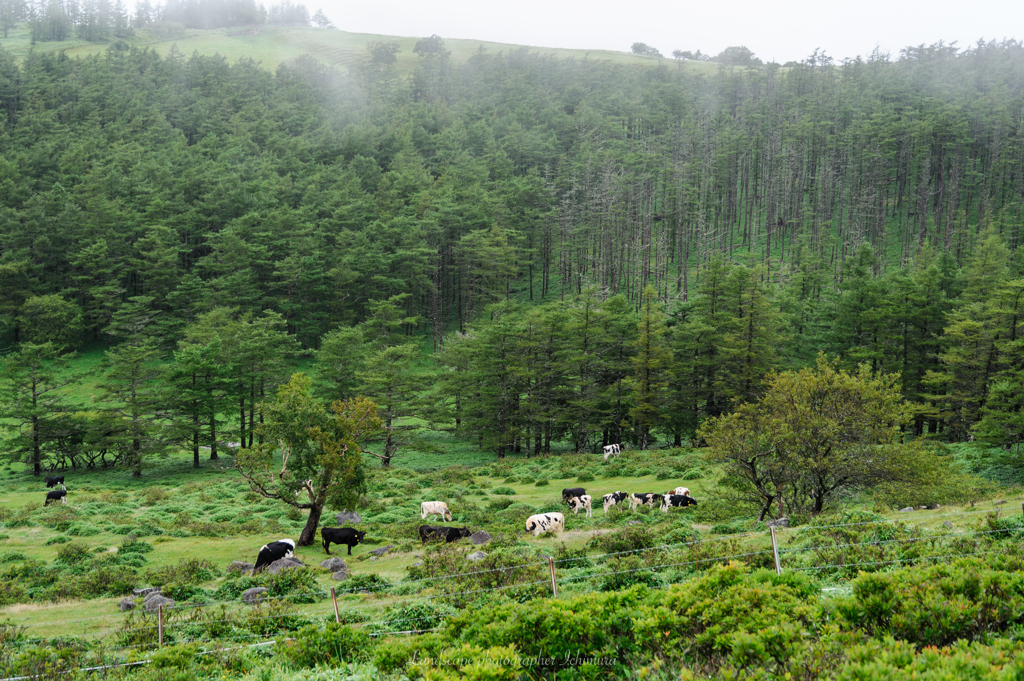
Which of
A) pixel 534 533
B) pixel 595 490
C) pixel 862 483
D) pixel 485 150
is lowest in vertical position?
pixel 595 490

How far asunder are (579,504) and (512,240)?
63765mm

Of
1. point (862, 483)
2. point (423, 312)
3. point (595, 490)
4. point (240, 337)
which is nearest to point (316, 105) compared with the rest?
point (423, 312)

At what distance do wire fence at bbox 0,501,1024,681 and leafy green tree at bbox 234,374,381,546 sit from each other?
625cm

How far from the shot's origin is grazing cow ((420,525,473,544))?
827 inches

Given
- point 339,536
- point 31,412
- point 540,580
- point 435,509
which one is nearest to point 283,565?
point 339,536

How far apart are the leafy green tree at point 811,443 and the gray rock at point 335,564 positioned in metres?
13.1

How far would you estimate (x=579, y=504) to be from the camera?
84.2 ft

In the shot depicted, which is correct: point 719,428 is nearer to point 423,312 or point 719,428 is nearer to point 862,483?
point 862,483

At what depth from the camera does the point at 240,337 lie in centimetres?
4959

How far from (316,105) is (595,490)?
435 feet

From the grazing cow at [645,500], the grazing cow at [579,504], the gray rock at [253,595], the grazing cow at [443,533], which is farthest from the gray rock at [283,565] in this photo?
the grazing cow at [645,500]

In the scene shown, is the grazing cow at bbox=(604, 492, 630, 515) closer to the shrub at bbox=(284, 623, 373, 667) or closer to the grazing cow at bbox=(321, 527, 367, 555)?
the grazing cow at bbox=(321, 527, 367, 555)

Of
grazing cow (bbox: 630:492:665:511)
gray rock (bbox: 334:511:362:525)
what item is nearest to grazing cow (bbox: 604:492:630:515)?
grazing cow (bbox: 630:492:665:511)

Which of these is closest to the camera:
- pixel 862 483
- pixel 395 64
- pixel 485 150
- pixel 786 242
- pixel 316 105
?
pixel 862 483
